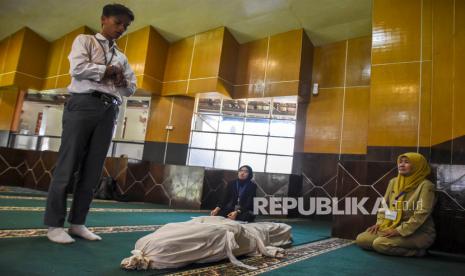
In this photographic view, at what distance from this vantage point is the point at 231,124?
24.3 feet

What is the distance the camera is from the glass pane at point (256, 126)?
712 cm

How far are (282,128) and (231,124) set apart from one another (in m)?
1.11

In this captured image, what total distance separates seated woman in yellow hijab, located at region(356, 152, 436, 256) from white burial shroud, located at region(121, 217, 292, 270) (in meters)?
1.14

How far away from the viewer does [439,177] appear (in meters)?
3.39

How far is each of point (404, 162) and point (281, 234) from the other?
138 cm

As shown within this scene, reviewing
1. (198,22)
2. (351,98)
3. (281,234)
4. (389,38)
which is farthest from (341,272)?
(198,22)

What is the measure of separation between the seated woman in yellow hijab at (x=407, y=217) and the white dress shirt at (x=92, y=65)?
8.09ft

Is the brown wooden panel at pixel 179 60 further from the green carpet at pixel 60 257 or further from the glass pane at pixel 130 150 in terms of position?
the green carpet at pixel 60 257

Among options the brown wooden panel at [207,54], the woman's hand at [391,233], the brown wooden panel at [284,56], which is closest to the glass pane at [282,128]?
the brown wooden panel at [284,56]

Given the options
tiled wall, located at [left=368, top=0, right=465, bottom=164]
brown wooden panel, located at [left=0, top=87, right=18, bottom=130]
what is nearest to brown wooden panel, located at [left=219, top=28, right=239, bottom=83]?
tiled wall, located at [left=368, top=0, right=465, bottom=164]

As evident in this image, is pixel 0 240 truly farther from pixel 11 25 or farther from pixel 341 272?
pixel 11 25

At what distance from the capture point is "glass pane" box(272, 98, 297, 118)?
7070 mm

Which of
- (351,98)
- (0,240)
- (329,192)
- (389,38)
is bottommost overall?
(0,240)

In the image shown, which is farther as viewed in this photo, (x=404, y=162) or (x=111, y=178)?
(x=111, y=178)
